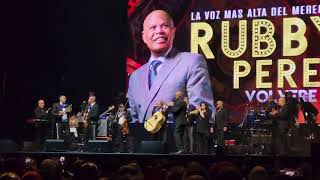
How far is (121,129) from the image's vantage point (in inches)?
619

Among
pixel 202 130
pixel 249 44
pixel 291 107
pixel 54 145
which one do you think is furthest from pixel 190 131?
pixel 249 44

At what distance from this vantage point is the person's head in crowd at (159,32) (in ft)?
59.4

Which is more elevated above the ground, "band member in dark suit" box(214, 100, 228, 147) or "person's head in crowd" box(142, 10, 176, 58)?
"person's head in crowd" box(142, 10, 176, 58)

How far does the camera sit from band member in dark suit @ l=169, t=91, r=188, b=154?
14281 millimetres

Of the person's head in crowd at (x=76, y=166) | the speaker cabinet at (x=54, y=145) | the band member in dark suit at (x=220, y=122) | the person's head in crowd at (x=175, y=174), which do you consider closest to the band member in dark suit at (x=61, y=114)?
the speaker cabinet at (x=54, y=145)

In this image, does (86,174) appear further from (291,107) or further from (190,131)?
(190,131)

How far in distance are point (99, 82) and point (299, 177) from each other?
586 inches

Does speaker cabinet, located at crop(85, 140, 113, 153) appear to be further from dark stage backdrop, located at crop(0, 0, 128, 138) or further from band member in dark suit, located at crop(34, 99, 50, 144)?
dark stage backdrop, located at crop(0, 0, 128, 138)

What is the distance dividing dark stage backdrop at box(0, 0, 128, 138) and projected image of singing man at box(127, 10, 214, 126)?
0.95 metres

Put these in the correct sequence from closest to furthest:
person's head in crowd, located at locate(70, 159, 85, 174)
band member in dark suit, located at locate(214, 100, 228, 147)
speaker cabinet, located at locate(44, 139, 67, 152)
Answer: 1. person's head in crowd, located at locate(70, 159, 85, 174)
2. speaker cabinet, located at locate(44, 139, 67, 152)
3. band member in dark suit, located at locate(214, 100, 228, 147)

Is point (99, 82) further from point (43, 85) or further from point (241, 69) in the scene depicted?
point (241, 69)

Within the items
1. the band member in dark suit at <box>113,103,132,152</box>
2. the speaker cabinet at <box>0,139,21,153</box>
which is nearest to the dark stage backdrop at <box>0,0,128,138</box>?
the band member in dark suit at <box>113,103,132,152</box>

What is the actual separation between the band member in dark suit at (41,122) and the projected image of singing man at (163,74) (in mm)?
2929

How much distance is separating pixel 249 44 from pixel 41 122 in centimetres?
718
